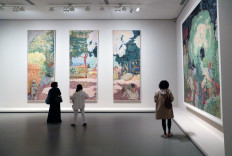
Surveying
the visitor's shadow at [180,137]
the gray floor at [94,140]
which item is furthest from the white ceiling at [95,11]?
the visitor's shadow at [180,137]

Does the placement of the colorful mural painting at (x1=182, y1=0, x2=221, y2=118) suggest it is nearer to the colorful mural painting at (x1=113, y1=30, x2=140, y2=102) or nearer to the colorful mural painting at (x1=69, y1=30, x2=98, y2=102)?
the colorful mural painting at (x1=113, y1=30, x2=140, y2=102)

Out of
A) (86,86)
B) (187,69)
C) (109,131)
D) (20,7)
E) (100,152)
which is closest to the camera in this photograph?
(100,152)

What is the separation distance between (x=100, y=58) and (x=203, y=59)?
559cm

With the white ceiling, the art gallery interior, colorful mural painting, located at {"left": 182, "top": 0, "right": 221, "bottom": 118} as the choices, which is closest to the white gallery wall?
the art gallery interior

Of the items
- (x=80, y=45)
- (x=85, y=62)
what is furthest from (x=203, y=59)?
(x=80, y=45)

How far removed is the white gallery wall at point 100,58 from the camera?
9969 millimetres

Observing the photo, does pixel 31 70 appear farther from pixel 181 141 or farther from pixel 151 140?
pixel 181 141

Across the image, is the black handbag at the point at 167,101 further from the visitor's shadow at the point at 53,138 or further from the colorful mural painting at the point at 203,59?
the visitor's shadow at the point at 53,138

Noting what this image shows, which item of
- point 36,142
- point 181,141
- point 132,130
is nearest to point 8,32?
point 36,142

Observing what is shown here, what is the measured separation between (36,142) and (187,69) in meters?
6.00

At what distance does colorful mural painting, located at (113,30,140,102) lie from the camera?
9.88m

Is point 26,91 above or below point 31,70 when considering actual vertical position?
below

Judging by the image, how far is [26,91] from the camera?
10086 mm

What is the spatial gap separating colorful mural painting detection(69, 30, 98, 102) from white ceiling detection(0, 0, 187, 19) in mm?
1169
